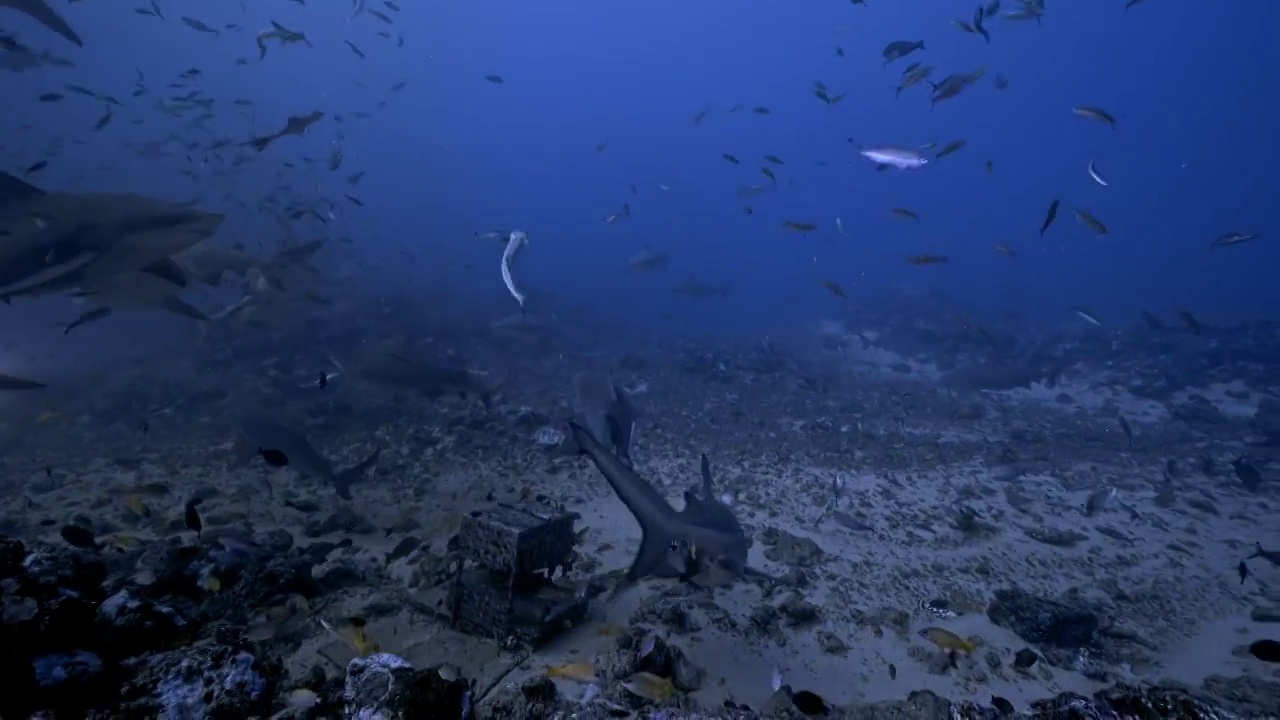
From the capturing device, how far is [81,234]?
7.52 metres

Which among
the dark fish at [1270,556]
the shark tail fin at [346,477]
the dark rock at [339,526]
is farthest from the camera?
the dark fish at [1270,556]

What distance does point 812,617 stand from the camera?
6469 mm

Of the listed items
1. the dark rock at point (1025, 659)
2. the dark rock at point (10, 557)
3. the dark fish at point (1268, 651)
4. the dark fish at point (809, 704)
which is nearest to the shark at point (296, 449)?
the dark rock at point (10, 557)

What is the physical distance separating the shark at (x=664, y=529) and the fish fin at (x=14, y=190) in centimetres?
837

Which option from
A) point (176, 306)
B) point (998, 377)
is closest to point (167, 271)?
point (176, 306)

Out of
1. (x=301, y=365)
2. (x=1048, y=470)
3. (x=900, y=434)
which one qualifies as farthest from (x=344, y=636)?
(x=301, y=365)

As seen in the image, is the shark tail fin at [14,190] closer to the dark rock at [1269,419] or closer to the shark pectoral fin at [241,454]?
the shark pectoral fin at [241,454]

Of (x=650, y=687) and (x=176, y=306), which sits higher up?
(x=650, y=687)

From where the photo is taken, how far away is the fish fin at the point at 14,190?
756 centimetres

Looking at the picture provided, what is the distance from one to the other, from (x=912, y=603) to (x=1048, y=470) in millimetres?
7238

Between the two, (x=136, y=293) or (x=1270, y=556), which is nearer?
(x=1270, y=556)

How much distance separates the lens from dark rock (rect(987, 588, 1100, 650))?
21.1 feet

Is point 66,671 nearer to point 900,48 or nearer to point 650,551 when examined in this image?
point 650,551

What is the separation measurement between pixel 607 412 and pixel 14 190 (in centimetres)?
816
